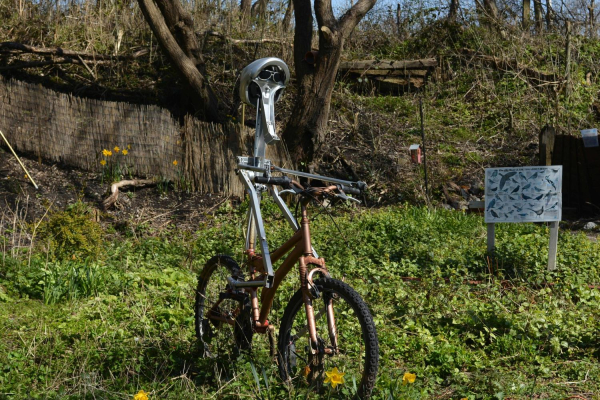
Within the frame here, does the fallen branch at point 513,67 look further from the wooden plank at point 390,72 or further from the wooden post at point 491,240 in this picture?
the wooden post at point 491,240

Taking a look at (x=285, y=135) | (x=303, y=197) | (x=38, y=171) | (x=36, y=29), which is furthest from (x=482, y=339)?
(x=36, y=29)

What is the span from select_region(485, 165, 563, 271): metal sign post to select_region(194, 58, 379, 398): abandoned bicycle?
2751 mm

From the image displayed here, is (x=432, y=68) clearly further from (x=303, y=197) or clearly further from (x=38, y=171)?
(x=303, y=197)

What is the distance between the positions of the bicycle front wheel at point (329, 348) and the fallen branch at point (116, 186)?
18.0 feet

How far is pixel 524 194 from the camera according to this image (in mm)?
6262

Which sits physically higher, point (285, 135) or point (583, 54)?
point (583, 54)

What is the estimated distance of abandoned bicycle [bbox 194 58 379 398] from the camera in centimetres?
328

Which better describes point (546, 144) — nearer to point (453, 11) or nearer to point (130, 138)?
point (130, 138)

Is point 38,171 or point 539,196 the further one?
point 38,171

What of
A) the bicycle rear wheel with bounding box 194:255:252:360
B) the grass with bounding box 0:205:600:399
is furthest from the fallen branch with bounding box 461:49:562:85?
the bicycle rear wheel with bounding box 194:255:252:360

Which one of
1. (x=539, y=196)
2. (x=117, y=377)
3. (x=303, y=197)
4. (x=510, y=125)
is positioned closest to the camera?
(x=303, y=197)

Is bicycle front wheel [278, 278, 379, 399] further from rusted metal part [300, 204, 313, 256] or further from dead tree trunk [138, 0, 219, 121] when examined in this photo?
dead tree trunk [138, 0, 219, 121]

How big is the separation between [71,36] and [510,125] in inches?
336

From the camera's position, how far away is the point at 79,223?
6383 mm
